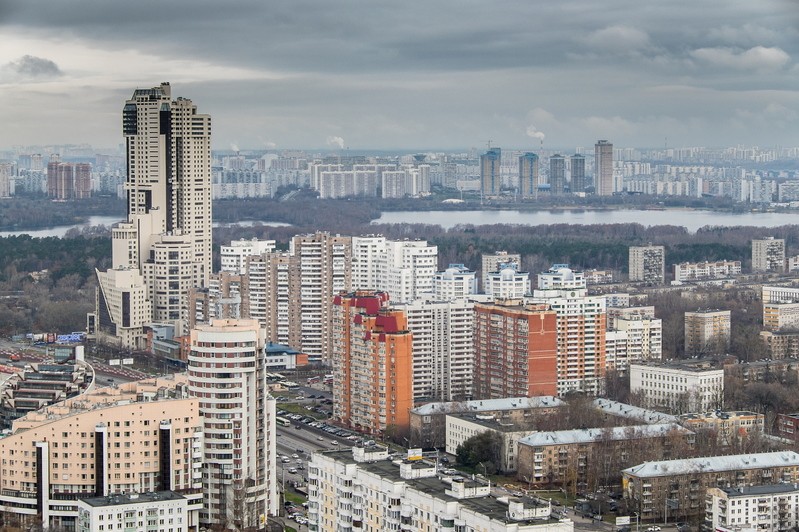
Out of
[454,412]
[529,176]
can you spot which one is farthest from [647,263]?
[529,176]

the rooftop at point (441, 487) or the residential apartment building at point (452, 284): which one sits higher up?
the residential apartment building at point (452, 284)

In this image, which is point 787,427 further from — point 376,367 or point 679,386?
point 376,367

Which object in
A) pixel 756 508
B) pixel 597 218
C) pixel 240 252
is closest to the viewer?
pixel 756 508

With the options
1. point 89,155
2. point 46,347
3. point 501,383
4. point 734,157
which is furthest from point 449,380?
point 734,157

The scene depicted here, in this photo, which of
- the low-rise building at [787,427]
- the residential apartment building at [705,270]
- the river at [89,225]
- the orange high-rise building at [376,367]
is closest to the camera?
the low-rise building at [787,427]

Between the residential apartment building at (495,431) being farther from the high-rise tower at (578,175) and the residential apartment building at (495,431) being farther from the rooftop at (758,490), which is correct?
the high-rise tower at (578,175)

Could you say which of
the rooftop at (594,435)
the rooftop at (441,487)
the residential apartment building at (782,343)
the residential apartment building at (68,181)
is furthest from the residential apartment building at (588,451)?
the residential apartment building at (68,181)
